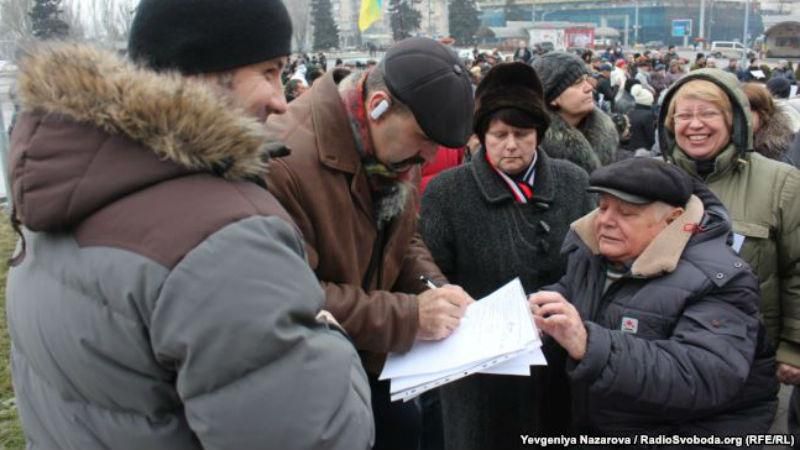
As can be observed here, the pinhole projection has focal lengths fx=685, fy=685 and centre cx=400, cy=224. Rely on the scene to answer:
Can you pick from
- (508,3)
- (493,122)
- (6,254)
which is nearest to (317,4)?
(508,3)

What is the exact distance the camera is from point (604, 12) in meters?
85.0

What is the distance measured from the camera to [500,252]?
2592mm

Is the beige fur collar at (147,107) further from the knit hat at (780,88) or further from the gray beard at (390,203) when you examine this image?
the knit hat at (780,88)

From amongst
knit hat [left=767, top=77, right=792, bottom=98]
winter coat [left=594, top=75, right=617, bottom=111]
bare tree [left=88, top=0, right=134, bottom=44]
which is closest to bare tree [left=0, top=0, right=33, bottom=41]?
bare tree [left=88, top=0, right=134, bottom=44]

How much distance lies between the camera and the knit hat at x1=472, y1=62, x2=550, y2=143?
104 inches

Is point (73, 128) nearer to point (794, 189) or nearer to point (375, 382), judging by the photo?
point (375, 382)

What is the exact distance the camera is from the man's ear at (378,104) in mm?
1737

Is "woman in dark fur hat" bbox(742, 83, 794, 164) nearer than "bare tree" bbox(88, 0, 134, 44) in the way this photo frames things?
No

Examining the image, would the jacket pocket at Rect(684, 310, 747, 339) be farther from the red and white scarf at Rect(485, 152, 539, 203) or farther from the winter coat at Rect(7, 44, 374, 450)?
the winter coat at Rect(7, 44, 374, 450)

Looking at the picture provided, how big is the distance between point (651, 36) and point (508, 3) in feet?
57.4

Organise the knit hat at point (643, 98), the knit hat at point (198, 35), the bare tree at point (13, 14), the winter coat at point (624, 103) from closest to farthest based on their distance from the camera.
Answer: the knit hat at point (198, 35) < the bare tree at point (13, 14) < the knit hat at point (643, 98) < the winter coat at point (624, 103)

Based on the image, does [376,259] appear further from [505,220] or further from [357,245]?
[505,220]

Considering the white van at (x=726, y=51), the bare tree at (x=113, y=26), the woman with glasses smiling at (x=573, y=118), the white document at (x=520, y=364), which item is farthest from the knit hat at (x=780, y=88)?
the white van at (x=726, y=51)

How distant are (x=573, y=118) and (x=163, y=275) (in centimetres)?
288
